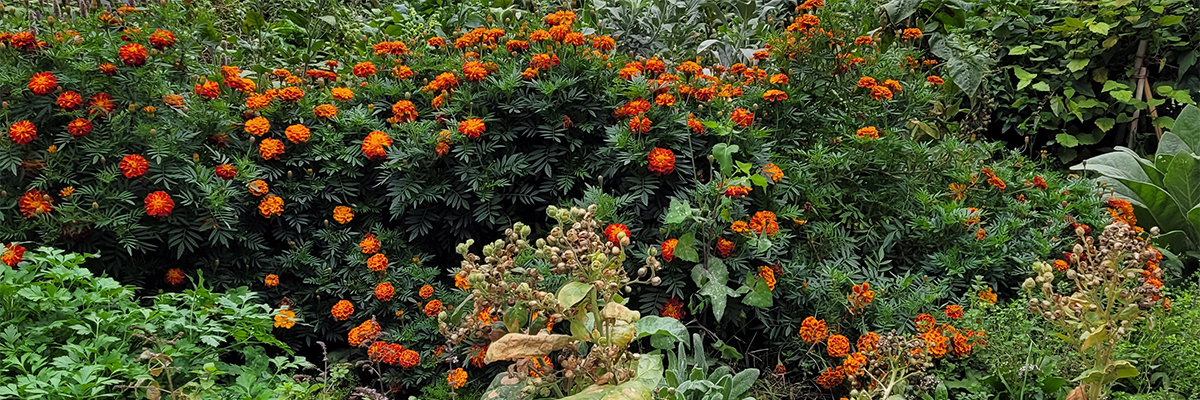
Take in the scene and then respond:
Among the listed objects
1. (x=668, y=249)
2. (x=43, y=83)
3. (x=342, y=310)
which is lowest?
(x=342, y=310)

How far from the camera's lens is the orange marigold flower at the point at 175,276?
2.51m

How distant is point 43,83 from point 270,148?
651 mm

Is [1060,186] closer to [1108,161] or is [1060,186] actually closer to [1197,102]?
[1108,161]

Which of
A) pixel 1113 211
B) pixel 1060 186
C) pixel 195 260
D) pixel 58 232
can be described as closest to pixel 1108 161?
pixel 1060 186

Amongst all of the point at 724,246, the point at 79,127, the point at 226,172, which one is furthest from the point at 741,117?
the point at 79,127

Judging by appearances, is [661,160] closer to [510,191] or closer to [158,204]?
[510,191]

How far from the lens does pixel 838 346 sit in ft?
7.45

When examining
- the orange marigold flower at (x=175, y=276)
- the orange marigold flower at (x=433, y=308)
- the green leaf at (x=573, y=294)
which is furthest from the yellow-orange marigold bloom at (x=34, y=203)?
the green leaf at (x=573, y=294)

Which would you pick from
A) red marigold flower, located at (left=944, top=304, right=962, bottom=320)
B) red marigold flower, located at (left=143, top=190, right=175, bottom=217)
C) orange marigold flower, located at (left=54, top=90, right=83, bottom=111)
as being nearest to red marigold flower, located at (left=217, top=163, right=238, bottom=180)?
red marigold flower, located at (left=143, top=190, right=175, bottom=217)

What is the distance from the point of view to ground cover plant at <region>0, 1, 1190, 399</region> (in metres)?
2.39

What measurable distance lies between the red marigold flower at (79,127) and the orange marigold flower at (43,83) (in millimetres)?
123

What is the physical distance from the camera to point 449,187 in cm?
264

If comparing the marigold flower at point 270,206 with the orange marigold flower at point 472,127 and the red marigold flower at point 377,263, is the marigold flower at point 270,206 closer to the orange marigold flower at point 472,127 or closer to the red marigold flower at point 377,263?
the red marigold flower at point 377,263

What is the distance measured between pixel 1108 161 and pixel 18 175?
419cm
